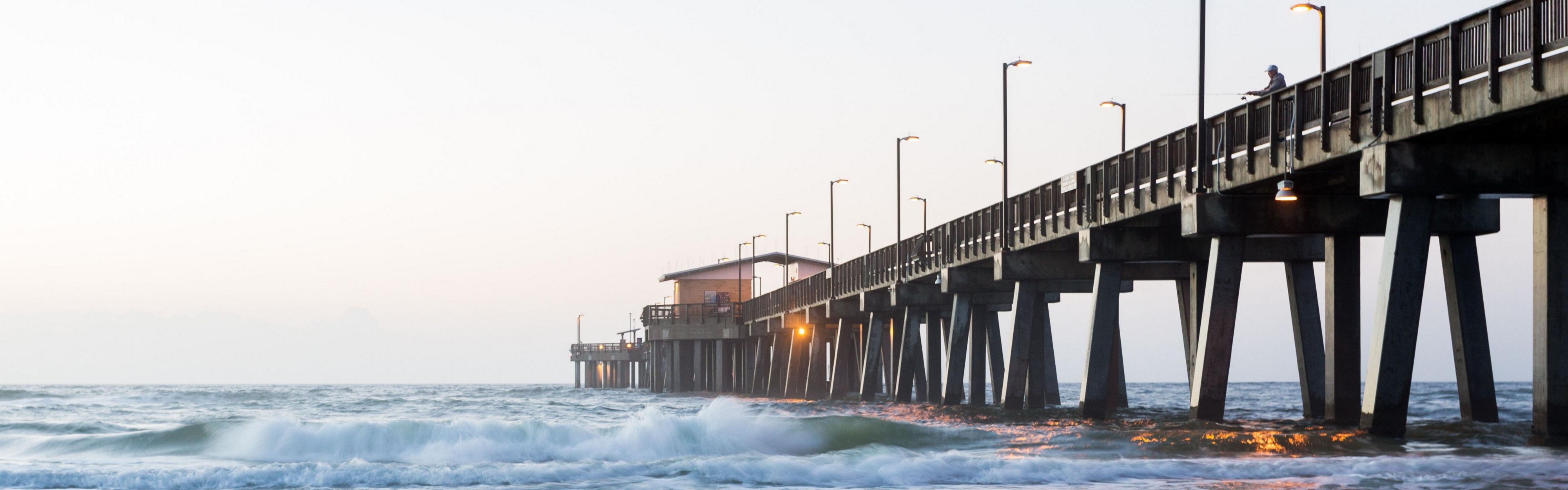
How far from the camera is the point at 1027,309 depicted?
34938 millimetres

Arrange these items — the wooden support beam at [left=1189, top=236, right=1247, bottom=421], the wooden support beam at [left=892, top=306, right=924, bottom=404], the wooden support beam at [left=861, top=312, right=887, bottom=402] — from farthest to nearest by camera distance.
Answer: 1. the wooden support beam at [left=861, top=312, right=887, bottom=402]
2. the wooden support beam at [left=892, top=306, right=924, bottom=404]
3. the wooden support beam at [left=1189, top=236, right=1247, bottom=421]

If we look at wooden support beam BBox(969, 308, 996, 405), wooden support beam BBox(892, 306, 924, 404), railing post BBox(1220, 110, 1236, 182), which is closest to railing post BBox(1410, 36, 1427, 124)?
railing post BBox(1220, 110, 1236, 182)

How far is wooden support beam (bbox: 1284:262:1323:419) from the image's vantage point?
2781 centimetres

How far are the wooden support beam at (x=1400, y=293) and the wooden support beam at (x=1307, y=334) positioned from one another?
7.77 m

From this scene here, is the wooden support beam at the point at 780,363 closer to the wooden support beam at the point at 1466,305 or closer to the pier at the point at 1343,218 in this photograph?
the pier at the point at 1343,218

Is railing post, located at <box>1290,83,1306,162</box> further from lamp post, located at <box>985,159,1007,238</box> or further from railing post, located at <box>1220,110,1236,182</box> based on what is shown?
lamp post, located at <box>985,159,1007,238</box>

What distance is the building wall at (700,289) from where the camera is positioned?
343ft

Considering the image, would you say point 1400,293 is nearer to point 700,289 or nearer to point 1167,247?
point 1167,247

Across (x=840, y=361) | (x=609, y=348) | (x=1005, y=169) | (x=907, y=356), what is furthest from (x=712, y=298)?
(x=1005, y=169)

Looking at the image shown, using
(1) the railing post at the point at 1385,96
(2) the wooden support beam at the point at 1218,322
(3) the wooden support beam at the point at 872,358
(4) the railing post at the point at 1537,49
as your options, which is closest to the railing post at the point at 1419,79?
(1) the railing post at the point at 1385,96

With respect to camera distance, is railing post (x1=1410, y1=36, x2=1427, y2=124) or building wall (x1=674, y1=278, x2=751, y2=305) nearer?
railing post (x1=1410, y1=36, x2=1427, y2=124)

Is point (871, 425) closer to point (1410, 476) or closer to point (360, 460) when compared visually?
point (360, 460)

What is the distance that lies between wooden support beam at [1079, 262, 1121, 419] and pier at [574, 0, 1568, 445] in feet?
0.13

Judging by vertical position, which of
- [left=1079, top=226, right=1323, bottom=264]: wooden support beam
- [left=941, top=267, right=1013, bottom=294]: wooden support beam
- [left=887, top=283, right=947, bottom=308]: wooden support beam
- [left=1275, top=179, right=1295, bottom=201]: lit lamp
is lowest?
[left=887, top=283, right=947, bottom=308]: wooden support beam
